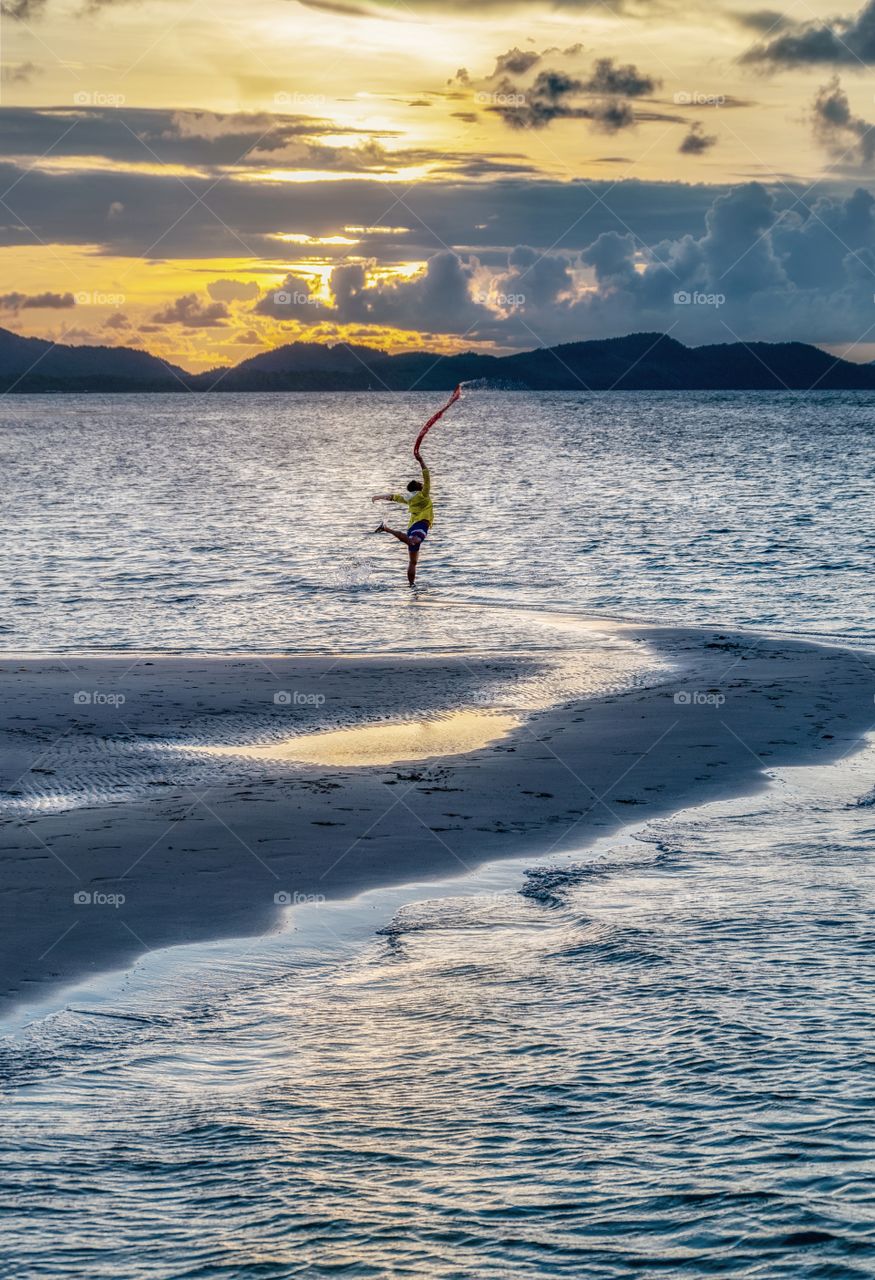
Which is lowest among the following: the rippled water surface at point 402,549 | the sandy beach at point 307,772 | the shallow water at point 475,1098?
the shallow water at point 475,1098

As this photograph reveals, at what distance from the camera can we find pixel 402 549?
40969 mm

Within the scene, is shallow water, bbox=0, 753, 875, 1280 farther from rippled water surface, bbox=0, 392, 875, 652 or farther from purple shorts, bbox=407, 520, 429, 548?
purple shorts, bbox=407, 520, 429, 548

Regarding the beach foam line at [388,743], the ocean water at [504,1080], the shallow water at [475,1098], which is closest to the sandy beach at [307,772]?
the beach foam line at [388,743]

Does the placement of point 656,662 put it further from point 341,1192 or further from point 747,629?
point 341,1192

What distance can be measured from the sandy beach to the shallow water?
2.98ft

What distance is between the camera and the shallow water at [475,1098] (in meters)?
6.01

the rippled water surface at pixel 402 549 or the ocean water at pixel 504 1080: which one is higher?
the rippled water surface at pixel 402 549

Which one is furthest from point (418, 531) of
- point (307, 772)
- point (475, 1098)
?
point (475, 1098)

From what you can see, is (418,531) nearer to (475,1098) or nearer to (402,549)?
(402,549)

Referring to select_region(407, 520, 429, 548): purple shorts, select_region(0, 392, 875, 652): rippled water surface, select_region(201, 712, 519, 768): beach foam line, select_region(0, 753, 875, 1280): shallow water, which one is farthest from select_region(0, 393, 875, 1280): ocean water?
select_region(407, 520, 429, 548): purple shorts

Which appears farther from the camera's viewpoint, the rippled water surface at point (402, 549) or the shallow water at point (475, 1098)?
the rippled water surface at point (402, 549)

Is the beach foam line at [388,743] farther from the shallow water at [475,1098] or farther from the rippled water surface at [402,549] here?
the rippled water surface at [402,549]

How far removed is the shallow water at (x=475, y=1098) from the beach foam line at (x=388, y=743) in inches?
186

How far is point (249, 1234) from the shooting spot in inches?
239
